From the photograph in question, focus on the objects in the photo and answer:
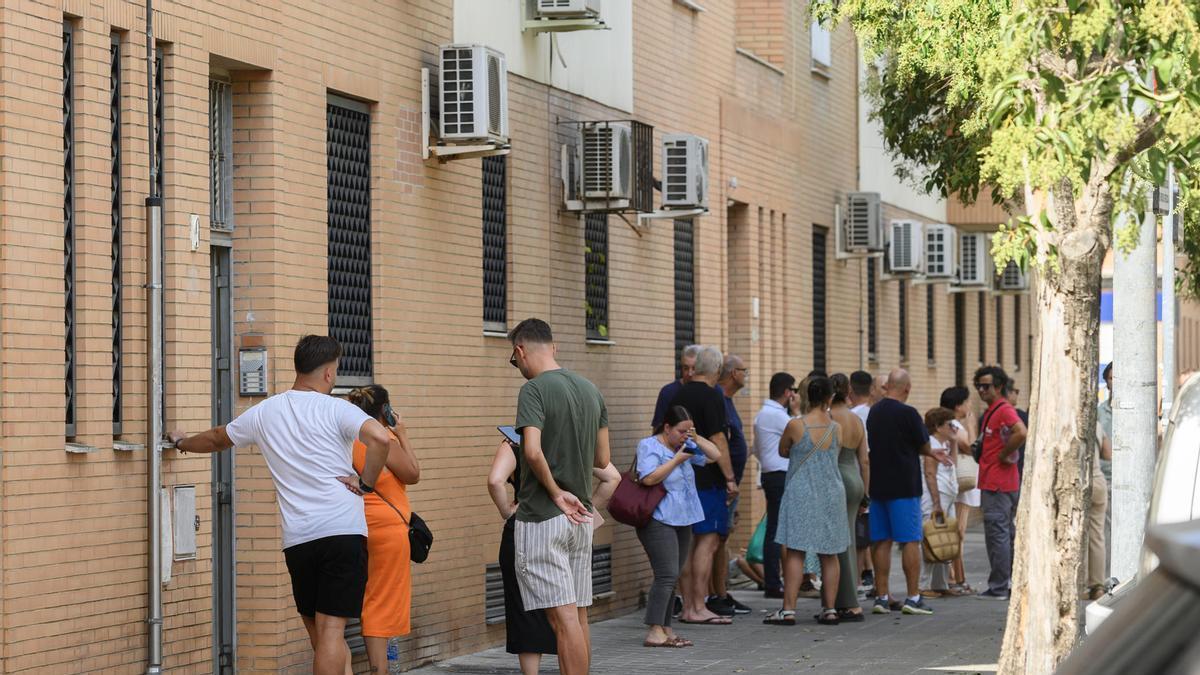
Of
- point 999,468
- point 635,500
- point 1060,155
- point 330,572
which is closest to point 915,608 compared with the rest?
point 999,468

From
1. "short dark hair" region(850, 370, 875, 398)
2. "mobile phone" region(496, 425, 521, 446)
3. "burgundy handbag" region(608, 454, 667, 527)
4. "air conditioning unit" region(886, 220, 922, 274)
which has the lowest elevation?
"burgundy handbag" region(608, 454, 667, 527)

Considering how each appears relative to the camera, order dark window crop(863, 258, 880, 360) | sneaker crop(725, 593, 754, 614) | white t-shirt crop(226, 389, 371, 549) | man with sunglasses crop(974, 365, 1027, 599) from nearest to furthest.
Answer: white t-shirt crop(226, 389, 371, 549) → sneaker crop(725, 593, 754, 614) → man with sunglasses crop(974, 365, 1027, 599) → dark window crop(863, 258, 880, 360)

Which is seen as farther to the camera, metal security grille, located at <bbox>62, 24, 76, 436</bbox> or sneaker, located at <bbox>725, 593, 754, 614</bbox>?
sneaker, located at <bbox>725, 593, 754, 614</bbox>

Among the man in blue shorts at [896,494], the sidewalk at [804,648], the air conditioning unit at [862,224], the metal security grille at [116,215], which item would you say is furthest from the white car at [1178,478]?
the air conditioning unit at [862,224]

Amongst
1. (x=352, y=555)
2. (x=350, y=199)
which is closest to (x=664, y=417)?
(x=350, y=199)

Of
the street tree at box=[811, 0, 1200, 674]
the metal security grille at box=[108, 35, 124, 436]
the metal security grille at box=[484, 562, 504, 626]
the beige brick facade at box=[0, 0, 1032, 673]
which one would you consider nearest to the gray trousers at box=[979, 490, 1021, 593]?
the beige brick facade at box=[0, 0, 1032, 673]

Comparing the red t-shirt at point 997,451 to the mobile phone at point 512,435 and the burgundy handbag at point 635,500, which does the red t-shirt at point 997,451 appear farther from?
the mobile phone at point 512,435

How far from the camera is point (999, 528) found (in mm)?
17672

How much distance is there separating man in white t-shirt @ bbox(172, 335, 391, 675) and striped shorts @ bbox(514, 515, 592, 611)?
0.97 m

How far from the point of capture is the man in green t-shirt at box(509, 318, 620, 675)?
9.83m

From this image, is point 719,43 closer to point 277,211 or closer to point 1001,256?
point 277,211

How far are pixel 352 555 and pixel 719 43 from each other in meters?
11.4

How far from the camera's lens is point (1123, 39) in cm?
809

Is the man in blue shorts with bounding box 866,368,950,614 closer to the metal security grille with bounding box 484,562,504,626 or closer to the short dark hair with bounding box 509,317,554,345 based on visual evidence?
the metal security grille with bounding box 484,562,504,626
